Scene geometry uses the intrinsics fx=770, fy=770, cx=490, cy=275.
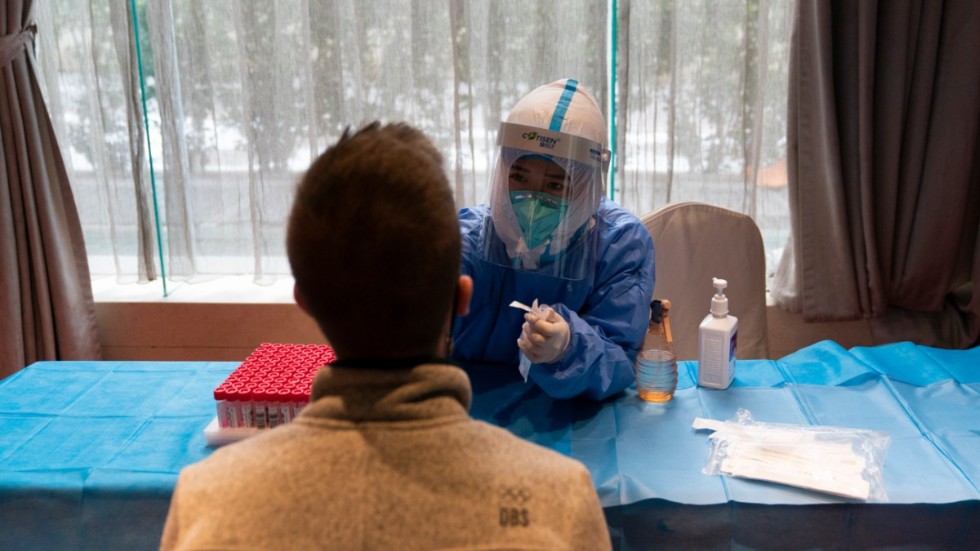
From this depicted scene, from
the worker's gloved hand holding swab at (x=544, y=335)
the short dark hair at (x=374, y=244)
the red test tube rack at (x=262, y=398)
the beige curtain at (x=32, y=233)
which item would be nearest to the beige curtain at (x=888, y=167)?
the worker's gloved hand holding swab at (x=544, y=335)

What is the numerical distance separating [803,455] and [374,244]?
1.04 m

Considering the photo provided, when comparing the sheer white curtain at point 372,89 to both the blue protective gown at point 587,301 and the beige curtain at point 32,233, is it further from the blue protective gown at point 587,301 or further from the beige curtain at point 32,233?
the blue protective gown at point 587,301

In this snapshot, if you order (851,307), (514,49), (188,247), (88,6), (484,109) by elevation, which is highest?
(88,6)

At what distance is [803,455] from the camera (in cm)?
142

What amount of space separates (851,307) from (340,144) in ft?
8.06

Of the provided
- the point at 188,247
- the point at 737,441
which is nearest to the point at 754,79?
the point at 737,441

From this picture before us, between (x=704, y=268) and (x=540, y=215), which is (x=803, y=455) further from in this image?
(x=704, y=268)

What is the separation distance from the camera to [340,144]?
777 mm

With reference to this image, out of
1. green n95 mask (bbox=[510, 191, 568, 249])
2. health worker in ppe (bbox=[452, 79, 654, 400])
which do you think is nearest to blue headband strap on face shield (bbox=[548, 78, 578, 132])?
health worker in ppe (bbox=[452, 79, 654, 400])

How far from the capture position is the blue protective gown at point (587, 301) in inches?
64.3

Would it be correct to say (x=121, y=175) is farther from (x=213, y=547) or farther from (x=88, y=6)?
(x=213, y=547)

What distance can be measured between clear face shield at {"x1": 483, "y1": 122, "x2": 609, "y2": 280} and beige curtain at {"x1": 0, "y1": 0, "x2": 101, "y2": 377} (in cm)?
197

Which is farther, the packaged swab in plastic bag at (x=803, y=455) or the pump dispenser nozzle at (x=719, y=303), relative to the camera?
the pump dispenser nozzle at (x=719, y=303)

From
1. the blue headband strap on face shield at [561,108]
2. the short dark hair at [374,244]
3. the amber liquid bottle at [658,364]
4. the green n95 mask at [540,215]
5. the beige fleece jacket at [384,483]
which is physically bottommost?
the amber liquid bottle at [658,364]
